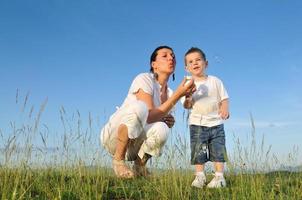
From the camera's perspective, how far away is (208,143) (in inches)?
242

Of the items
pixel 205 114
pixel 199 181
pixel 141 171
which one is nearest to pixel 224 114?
pixel 205 114

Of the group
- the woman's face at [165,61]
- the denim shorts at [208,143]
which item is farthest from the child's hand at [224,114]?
the woman's face at [165,61]

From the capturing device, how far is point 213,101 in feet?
20.3

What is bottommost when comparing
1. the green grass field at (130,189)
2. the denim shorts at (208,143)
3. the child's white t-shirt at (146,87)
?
the green grass field at (130,189)

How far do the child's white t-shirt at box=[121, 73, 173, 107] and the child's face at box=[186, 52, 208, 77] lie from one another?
1.90 feet

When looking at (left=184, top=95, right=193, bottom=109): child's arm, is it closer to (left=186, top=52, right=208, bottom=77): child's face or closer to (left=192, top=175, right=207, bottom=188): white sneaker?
(left=186, top=52, right=208, bottom=77): child's face

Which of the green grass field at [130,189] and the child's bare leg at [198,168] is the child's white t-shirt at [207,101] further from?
the green grass field at [130,189]

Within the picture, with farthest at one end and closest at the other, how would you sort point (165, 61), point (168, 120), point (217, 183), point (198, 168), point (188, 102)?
point (168, 120) → point (165, 61) → point (188, 102) → point (198, 168) → point (217, 183)

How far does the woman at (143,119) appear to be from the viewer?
235 inches

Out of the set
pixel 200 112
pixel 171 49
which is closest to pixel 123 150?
pixel 200 112

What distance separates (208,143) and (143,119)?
1.04 m

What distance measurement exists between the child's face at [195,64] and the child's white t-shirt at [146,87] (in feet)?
1.90

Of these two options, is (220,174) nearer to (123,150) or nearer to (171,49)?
(123,150)

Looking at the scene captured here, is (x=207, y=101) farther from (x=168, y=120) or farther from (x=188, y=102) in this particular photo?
(x=168, y=120)
